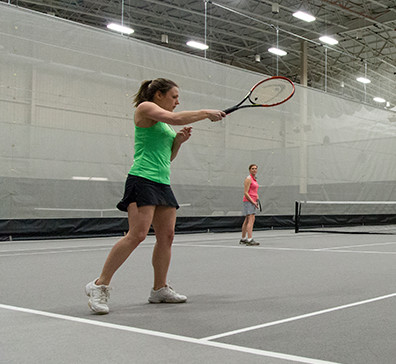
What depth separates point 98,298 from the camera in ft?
11.0

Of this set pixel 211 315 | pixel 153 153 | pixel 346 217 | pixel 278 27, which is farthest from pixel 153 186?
pixel 278 27

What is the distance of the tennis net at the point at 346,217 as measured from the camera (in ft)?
51.6

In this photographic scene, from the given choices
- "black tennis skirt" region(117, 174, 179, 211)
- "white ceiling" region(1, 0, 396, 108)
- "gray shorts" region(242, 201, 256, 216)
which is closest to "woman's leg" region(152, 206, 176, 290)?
"black tennis skirt" region(117, 174, 179, 211)

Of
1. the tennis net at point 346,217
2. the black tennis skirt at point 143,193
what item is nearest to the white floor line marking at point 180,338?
the black tennis skirt at point 143,193

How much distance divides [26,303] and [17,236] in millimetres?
6351

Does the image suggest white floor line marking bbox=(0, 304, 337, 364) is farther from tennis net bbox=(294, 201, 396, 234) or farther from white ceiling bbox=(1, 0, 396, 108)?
white ceiling bbox=(1, 0, 396, 108)

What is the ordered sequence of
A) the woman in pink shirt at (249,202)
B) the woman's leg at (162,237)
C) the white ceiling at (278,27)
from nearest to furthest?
the woman's leg at (162,237), the woman in pink shirt at (249,202), the white ceiling at (278,27)

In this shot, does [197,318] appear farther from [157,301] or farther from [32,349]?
[32,349]

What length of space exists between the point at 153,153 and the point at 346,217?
1432 centimetres

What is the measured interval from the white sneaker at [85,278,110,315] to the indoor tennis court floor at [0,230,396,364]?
5 cm

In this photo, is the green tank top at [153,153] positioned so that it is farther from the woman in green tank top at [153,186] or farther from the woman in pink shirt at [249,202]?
the woman in pink shirt at [249,202]

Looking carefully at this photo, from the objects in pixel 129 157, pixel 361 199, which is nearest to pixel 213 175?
pixel 129 157

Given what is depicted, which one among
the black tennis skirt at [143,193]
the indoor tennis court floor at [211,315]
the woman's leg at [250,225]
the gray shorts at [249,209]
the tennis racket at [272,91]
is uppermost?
the tennis racket at [272,91]

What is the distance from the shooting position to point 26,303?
3723mm
